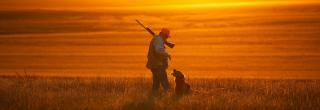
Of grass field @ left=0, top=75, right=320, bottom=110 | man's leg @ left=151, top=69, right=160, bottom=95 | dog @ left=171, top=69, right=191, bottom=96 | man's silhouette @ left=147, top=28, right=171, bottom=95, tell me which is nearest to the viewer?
grass field @ left=0, top=75, right=320, bottom=110

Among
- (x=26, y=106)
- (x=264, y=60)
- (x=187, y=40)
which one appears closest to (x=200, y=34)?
(x=187, y=40)

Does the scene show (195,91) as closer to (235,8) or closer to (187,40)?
(187,40)

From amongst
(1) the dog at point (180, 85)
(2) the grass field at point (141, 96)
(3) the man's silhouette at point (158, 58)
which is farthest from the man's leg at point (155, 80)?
(1) the dog at point (180, 85)

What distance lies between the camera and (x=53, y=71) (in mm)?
23719

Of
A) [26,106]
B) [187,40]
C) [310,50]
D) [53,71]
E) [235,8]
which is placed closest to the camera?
[26,106]

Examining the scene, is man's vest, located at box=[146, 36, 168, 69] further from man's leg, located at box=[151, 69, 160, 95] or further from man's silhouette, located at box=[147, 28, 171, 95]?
man's leg, located at box=[151, 69, 160, 95]

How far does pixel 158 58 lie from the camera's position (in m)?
14.7

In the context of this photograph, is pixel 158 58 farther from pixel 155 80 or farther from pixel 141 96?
pixel 141 96

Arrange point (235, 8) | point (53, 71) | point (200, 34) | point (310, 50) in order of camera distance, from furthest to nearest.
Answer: point (235, 8) < point (200, 34) < point (310, 50) < point (53, 71)

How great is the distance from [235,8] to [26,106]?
41.4 m

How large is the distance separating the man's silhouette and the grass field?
38 cm

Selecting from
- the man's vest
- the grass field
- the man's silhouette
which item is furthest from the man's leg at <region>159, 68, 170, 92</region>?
the grass field

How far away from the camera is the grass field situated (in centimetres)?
1360

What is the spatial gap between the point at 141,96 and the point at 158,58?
803mm
